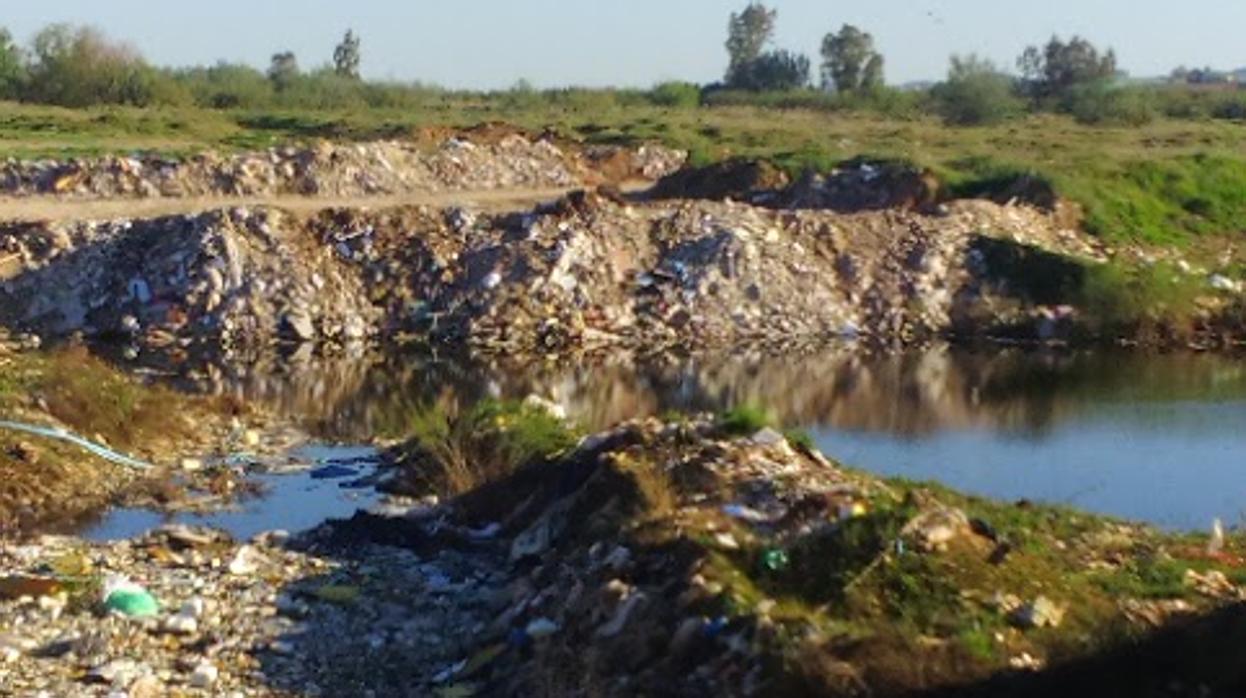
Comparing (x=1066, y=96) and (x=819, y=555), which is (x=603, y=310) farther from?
(x=1066, y=96)

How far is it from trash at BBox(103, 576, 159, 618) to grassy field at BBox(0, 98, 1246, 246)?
62.1 feet

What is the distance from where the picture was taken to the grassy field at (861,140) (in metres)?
27.4

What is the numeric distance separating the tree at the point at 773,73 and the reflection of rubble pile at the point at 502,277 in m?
40.2

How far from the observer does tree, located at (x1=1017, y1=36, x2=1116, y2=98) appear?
56.8m

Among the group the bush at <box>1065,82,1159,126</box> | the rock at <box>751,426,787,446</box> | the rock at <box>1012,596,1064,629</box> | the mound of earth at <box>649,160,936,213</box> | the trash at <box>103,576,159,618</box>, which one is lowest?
the trash at <box>103,576,159,618</box>

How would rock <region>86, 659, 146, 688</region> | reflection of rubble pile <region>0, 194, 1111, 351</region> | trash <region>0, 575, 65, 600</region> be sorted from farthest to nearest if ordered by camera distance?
reflection of rubble pile <region>0, 194, 1111, 351</region>, trash <region>0, 575, 65, 600</region>, rock <region>86, 659, 146, 688</region>

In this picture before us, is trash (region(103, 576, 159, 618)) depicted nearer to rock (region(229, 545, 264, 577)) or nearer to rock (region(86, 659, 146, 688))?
rock (region(86, 659, 146, 688))

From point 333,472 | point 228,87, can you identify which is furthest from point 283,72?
point 333,472

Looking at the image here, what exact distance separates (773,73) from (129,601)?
58.6 metres

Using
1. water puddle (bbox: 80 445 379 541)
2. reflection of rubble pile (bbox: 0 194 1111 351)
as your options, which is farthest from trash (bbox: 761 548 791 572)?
reflection of rubble pile (bbox: 0 194 1111 351)

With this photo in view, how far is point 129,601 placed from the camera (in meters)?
9.07

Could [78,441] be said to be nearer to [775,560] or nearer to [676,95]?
[775,560]

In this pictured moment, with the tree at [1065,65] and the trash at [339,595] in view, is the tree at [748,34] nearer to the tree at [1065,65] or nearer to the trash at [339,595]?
the tree at [1065,65]

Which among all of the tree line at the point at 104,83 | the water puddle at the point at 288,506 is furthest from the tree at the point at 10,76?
the water puddle at the point at 288,506
